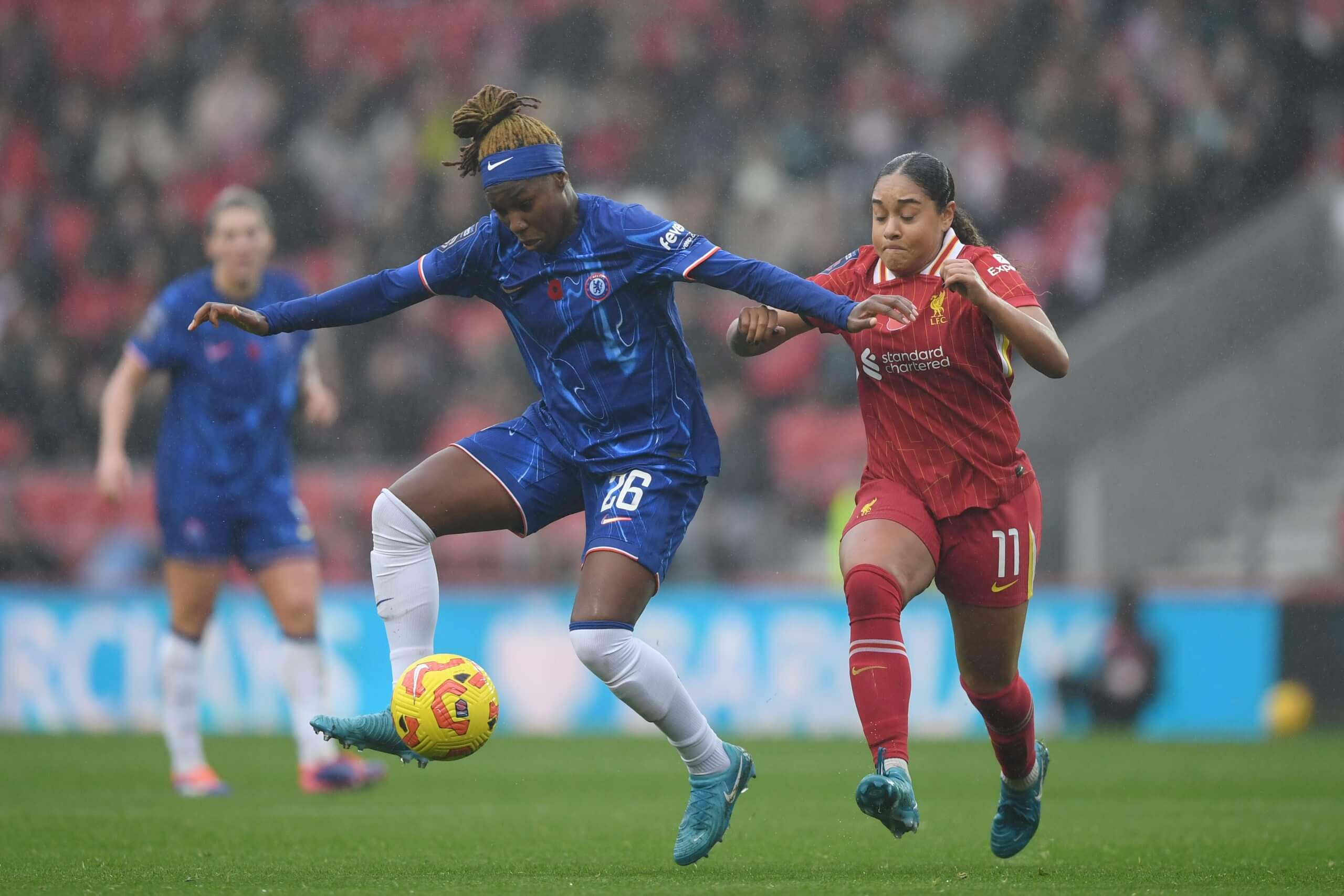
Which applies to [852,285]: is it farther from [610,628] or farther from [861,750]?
[861,750]

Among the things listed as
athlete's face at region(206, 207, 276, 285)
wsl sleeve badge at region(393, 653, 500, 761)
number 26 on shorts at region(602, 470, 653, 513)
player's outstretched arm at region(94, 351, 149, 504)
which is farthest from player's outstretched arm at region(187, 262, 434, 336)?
player's outstretched arm at region(94, 351, 149, 504)

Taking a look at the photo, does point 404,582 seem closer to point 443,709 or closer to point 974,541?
point 443,709

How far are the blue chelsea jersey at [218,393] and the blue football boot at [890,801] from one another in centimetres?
446

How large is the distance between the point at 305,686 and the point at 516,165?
162 inches

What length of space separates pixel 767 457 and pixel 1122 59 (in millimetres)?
5728

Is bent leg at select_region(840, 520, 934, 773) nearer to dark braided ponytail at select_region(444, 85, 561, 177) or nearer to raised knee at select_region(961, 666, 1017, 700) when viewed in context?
raised knee at select_region(961, 666, 1017, 700)

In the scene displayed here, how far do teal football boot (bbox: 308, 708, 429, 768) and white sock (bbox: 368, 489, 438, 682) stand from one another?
1.00 feet

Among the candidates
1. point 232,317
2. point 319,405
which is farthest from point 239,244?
point 232,317

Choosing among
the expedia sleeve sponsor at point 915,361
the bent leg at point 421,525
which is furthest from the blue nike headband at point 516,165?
the expedia sleeve sponsor at point 915,361

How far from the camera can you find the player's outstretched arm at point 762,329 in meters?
5.64

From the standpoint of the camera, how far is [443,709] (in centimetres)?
547

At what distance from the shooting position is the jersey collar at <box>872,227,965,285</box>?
18.7 feet

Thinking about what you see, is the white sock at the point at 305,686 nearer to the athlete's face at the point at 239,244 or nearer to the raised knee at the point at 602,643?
the athlete's face at the point at 239,244

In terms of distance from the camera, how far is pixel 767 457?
15.0 meters
